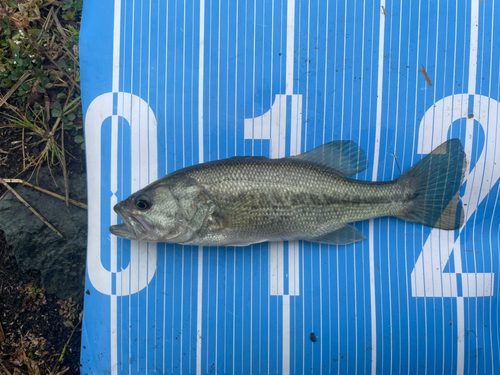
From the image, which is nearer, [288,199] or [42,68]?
[288,199]

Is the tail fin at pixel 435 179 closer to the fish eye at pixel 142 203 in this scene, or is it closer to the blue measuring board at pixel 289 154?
the blue measuring board at pixel 289 154

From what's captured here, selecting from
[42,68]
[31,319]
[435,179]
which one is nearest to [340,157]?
[435,179]

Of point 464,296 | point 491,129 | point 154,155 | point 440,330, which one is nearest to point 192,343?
point 154,155

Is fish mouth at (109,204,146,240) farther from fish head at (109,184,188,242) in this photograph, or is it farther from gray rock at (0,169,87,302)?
gray rock at (0,169,87,302)

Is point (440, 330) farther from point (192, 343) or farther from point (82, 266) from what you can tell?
point (82, 266)

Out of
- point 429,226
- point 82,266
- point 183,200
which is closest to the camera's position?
point 183,200

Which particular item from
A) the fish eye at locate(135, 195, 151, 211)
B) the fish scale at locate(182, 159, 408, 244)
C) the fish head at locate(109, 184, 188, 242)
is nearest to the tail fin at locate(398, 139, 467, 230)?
the fish scale at locate(182, 159, 408, 244)

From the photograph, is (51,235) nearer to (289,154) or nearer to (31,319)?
(31,319)
